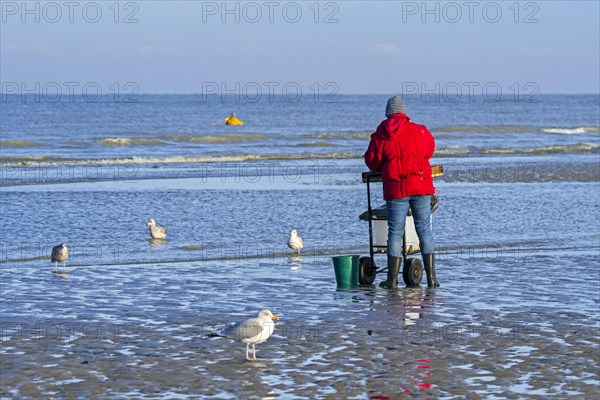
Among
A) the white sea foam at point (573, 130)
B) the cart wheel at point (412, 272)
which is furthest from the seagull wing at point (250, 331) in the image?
the white sea foam at point (573, 130)

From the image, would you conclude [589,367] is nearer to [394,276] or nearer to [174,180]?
[394,276]

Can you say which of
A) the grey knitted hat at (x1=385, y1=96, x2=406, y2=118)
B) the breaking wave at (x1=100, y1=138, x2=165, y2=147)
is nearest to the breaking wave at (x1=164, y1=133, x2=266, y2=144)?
the breaking wave at (x1=100, y1=138, x2=165, y2=147)

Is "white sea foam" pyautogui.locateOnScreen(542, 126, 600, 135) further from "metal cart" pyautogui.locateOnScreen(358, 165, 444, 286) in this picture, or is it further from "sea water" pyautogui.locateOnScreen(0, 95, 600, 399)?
"metal cart" pyautogui.locateOnScreen(358, 165, 444, 286)

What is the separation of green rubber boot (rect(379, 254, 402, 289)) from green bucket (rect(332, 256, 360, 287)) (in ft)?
1.11

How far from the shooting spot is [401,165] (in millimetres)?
10641

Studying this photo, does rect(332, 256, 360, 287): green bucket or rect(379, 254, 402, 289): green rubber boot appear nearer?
rect(379, 254, 402, 289): green rubber boot

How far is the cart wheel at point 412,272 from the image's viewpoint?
1113 cm

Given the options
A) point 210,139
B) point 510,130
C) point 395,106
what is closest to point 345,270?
point 395,106

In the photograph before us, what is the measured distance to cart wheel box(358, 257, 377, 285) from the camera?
11.4 m

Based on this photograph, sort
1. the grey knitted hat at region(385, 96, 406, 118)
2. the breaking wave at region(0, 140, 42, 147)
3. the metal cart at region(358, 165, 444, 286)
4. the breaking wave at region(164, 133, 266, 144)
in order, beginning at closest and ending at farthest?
the grey knitted hat at region(385, 96, 406, 118), the metal cart at region(358, 165, 444, 286), the breaking wave at region(0, 140, 42, 147), the breaking wave at region(164, 133, 266, 144)

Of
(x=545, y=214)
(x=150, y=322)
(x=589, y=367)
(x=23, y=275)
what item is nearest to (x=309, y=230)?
(x=545, y=214)

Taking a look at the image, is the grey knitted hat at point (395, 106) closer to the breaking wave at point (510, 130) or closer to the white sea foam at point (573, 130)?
the breaking wave at point (510, 130)

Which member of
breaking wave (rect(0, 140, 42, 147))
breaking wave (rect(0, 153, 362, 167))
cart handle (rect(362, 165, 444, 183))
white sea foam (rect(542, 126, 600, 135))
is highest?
white sea foam (rect(542, 126, 600, 135))

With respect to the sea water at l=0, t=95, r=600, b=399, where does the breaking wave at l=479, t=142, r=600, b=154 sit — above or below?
above
